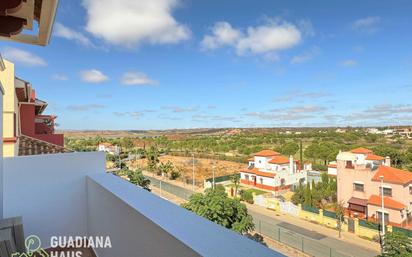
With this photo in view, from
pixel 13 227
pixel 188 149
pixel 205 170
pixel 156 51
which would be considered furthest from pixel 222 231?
pixel 188 149

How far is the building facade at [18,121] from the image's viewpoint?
5016mm

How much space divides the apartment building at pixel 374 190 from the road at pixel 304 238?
2.81 m

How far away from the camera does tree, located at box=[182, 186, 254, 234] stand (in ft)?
37.9

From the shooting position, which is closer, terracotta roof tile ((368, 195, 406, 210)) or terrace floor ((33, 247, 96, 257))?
terrace floor ((33, 247, 96, 257))

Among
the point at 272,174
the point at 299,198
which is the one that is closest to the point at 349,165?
the point at 299,198

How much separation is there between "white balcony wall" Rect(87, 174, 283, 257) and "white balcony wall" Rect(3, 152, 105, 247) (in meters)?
0.59

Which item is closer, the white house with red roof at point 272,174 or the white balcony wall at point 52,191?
the white balcony wall at point 52,191

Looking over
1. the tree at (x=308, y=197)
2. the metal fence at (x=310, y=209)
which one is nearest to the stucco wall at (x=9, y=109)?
the metal fence at (x=310, y=209)

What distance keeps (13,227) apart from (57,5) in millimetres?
1962

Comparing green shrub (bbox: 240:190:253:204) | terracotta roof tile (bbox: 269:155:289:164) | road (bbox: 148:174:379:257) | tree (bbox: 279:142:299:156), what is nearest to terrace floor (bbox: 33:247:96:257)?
road (bbox: 148:174:379:257)

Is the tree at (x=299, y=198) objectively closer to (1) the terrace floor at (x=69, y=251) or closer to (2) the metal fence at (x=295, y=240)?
(2) the metal fence at (x=295, y=240)

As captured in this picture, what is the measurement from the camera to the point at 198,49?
23.0 meters

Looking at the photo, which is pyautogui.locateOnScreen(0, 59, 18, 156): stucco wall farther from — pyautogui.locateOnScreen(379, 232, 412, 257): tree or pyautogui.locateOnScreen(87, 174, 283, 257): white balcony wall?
pyautogui.locateOnScreen(379, 232, 412, 257): tree

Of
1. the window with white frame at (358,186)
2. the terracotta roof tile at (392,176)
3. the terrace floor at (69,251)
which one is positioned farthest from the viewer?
the window with white frame at (358,186)
